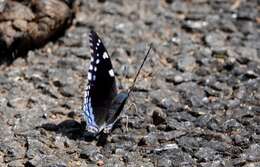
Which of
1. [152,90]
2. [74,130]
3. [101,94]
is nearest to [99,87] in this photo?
[101,94]

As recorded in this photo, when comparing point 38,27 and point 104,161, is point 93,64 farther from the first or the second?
point 38,27

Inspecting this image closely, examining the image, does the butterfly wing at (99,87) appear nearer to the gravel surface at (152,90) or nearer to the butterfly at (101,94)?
the butterfly at (101,94)

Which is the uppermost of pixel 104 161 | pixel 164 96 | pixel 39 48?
pixel 39 48

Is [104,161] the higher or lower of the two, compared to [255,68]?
lower

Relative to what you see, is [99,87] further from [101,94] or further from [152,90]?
[152,90]

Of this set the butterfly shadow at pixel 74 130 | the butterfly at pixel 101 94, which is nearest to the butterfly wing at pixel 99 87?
the butterfly at pixel 101 94

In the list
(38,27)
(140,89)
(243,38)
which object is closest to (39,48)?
(38,27)

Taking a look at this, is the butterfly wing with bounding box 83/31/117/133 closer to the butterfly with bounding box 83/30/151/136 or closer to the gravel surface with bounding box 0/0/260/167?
the butterfly with bounding box 83/30/151/136

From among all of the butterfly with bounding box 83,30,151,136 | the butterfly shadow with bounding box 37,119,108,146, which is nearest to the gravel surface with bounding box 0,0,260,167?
the butterfly shadow with bounding box 37,119,108,146
